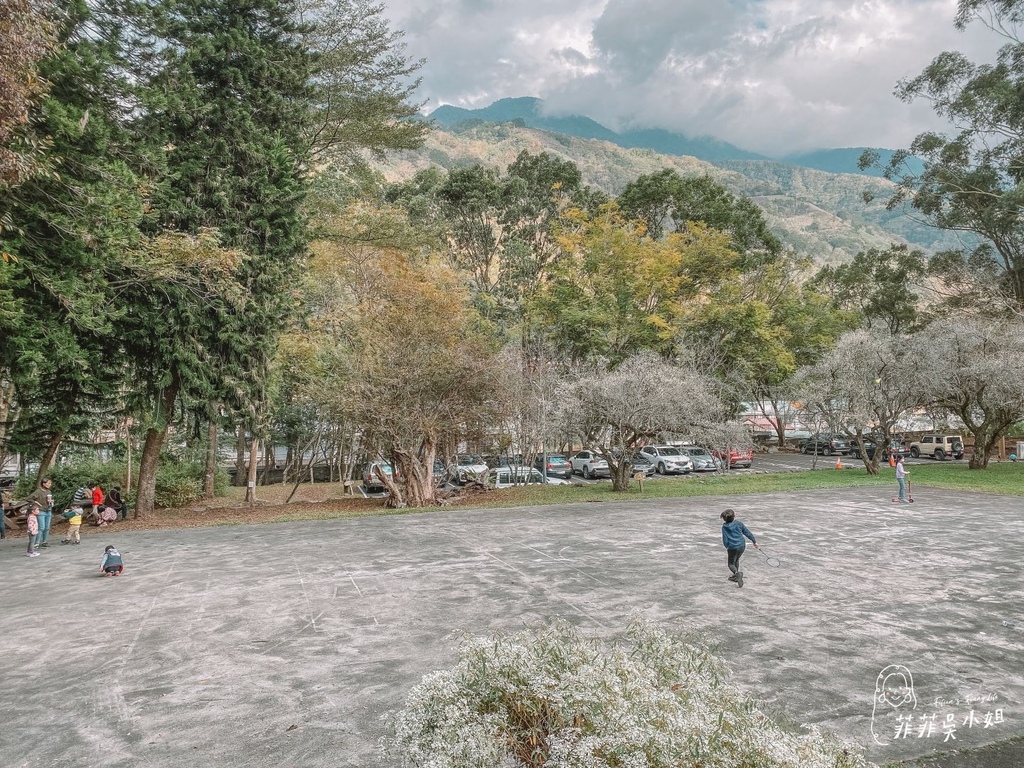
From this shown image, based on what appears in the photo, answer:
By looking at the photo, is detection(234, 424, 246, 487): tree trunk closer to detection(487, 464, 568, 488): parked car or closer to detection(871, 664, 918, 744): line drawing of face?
detection(487, 464, 568, 488): parked car

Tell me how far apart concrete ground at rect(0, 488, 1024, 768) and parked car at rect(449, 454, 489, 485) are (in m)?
11.9

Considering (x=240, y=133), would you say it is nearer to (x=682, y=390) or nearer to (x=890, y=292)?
(x=682, y=390)

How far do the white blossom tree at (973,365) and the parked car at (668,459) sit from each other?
10.6 m

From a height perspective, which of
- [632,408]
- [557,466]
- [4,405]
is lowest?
[557,466]

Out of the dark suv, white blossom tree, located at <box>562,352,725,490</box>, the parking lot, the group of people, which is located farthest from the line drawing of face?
the dark suv

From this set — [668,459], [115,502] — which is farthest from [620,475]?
[115,502]

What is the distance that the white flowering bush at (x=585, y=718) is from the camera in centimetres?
255

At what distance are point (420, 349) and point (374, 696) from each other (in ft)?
43.1

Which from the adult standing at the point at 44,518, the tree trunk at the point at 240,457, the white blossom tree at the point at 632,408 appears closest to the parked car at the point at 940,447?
the white blossom tree at the point at 632,408

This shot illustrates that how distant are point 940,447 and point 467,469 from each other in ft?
89.5

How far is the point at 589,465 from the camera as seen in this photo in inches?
1163

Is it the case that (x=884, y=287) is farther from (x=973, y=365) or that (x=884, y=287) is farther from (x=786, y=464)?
(x=973, y=365)

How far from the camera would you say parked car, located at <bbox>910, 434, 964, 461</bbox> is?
33312 millimetres

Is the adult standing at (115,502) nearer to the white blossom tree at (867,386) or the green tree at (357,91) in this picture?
the green tree at (357,91)
